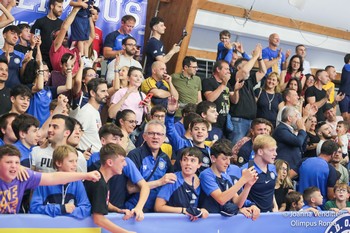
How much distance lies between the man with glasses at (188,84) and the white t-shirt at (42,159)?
148 inches

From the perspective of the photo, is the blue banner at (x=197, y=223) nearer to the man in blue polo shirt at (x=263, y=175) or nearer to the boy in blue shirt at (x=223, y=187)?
the boy in blue shirt at (x=223, y=187)

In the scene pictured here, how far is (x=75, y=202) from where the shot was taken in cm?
522

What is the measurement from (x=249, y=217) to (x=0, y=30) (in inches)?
204

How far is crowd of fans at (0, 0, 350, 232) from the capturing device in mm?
5375

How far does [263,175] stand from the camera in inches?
263

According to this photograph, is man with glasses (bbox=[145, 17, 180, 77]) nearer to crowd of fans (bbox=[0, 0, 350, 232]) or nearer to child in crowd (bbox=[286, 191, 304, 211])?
crowd of fans (bbox=[0, 0, 350, 232])

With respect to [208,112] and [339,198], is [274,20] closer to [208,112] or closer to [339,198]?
[208,112]

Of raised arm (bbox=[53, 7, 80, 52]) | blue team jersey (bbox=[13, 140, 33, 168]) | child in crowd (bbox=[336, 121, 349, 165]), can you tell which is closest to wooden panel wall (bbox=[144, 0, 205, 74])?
raised arm (bbox=[53, 7, 80, 52])

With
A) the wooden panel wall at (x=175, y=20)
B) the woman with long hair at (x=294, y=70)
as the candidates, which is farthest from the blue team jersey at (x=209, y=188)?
the woman with long hair at (x=294, y=70)

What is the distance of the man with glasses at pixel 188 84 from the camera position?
30.6 ft

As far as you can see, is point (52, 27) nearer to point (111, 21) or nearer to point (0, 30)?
point (0, 30)

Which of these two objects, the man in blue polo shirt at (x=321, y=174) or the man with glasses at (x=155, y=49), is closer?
the man in blue polo shirt at (x=321, y=174)

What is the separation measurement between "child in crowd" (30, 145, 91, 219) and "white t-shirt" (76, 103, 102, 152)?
181 cm

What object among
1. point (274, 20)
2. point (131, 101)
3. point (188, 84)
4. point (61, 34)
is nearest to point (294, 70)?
point (274, 20)
